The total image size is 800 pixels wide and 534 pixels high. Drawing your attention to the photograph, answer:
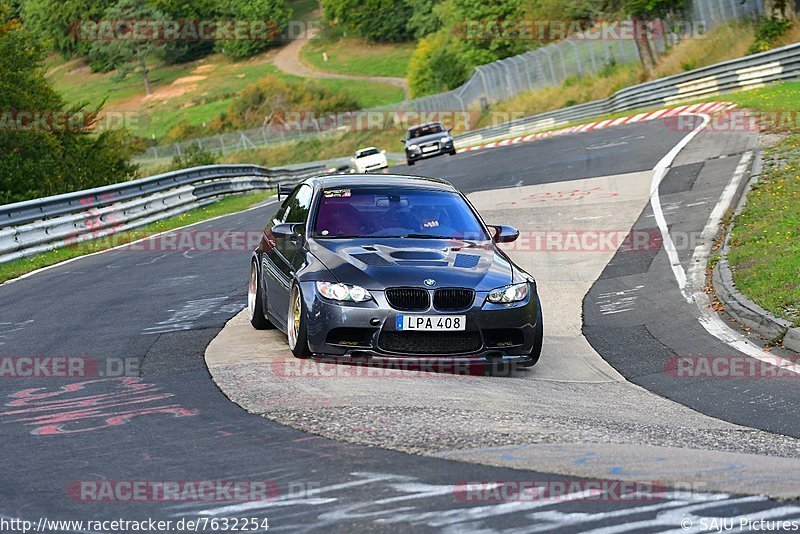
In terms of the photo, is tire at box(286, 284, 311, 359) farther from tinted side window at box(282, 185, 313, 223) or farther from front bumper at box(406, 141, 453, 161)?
front bumper at box(406, 141, 453, 161)

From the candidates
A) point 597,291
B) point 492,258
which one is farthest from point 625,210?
point 492,258

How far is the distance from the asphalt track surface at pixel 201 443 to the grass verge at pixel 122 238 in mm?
4330

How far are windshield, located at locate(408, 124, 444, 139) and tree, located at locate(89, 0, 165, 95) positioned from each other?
3857 inches

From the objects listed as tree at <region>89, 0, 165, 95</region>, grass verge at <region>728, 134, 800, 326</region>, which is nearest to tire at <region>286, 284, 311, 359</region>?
grass verge at <region>728, 134, 800, 326</region>

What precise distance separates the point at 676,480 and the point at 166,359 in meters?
5.16

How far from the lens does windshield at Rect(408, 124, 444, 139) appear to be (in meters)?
49.0

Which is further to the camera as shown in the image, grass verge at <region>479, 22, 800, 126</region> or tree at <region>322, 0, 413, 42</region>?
tree at <region>322, 0, 413, 42</region>

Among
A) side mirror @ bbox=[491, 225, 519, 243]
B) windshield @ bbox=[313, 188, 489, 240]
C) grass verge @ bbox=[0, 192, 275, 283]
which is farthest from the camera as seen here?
grass verge @ bbox=[0, 192, 275, 283]

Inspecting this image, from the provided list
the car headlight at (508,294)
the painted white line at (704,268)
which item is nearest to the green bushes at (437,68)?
the painted white line at (704,268)

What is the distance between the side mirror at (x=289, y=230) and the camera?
10602mm

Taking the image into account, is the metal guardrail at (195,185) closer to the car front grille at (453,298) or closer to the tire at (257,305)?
the tire at (257,305)

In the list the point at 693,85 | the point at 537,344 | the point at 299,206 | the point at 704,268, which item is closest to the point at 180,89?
the point at 693,85

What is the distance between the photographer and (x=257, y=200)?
35.0 meters

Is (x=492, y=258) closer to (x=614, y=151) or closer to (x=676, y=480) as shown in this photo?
(x=676, y=480)
